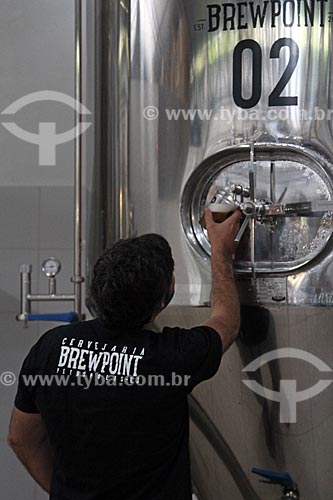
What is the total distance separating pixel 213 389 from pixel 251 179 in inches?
15.6

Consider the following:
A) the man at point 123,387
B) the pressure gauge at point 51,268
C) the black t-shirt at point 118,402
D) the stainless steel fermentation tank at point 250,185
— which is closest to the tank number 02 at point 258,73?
the stainless steel fermentation tank at point 250,185

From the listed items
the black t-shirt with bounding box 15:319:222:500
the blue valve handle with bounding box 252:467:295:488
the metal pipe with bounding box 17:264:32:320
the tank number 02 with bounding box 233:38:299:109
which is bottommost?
the blue valve handle with bounding box 252:467:295:488

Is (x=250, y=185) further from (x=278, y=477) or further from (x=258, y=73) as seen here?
(x=278, y=477)

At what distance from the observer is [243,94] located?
1497mm

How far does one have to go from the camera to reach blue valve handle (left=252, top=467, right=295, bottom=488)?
147 centimetres

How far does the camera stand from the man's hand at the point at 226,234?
1.48m

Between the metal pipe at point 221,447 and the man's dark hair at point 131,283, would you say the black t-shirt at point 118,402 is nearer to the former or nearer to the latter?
the man's dark hair at point 131,283

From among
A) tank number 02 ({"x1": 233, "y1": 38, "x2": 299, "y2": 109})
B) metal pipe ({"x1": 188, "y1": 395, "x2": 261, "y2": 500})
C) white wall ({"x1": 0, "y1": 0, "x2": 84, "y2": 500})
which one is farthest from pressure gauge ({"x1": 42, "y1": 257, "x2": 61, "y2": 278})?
tank number 02 ({"x1": 233, "y1": 38, "x2": 299, "y2": 109})

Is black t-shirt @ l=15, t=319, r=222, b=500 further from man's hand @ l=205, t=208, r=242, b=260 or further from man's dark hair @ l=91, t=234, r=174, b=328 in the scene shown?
man's hand @ l=205, t=208, r=242, b=260

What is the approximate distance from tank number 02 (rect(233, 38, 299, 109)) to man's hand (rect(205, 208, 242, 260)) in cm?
21

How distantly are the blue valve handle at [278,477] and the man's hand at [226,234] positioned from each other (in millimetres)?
392

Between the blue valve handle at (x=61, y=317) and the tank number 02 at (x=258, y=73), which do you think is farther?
the blue valve handle at (x=61, y=317)

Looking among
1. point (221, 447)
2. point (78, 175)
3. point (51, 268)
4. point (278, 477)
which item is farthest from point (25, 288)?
point (278, 477)

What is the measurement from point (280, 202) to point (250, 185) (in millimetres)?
63
